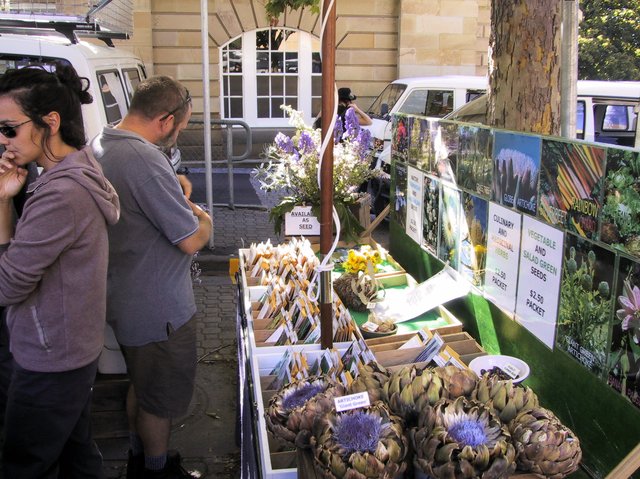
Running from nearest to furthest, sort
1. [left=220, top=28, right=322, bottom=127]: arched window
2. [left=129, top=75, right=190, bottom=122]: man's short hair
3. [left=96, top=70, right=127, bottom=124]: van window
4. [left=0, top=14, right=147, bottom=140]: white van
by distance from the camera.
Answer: [left=129, top=75, right=190, bottom=122]: man's short hair < [left=0, top=14, right=147, bottom=140]: white van < [left=96, top=70, right=127, bottom=124]: van window < [left=220, top=28, right=322, bottom=127]: arched window

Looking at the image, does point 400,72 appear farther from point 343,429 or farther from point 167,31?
point 343,429

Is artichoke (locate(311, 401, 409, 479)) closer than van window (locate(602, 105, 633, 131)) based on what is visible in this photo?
Yes

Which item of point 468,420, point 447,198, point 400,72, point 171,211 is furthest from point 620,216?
point 400,72

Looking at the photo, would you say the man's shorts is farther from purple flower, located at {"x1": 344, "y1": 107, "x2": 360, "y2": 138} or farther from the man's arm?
purple flower, located at {"x1": 344, "y1": 107, "x2": 360, "y2": 138}

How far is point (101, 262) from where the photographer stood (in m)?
2.27

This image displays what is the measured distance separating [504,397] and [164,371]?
1.61 meters

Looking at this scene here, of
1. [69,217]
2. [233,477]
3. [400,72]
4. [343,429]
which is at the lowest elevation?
[233,477]

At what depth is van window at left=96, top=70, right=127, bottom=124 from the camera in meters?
4.99

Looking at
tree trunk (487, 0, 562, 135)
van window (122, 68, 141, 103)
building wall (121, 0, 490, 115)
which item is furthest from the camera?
building wall (121, 0, 490, 115)

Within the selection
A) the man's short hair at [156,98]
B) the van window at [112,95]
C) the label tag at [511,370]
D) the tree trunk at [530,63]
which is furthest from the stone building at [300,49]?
the label tag at [511,370]

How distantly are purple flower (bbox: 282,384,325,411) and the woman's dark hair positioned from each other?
1.15 meters

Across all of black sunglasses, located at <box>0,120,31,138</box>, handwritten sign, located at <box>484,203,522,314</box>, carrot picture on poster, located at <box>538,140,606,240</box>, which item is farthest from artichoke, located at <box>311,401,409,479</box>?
black sunglasses, located at <box>0,120,31,138</box>

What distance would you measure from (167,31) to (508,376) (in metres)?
12.4

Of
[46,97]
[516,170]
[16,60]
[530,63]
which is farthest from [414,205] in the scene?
[16,60]
